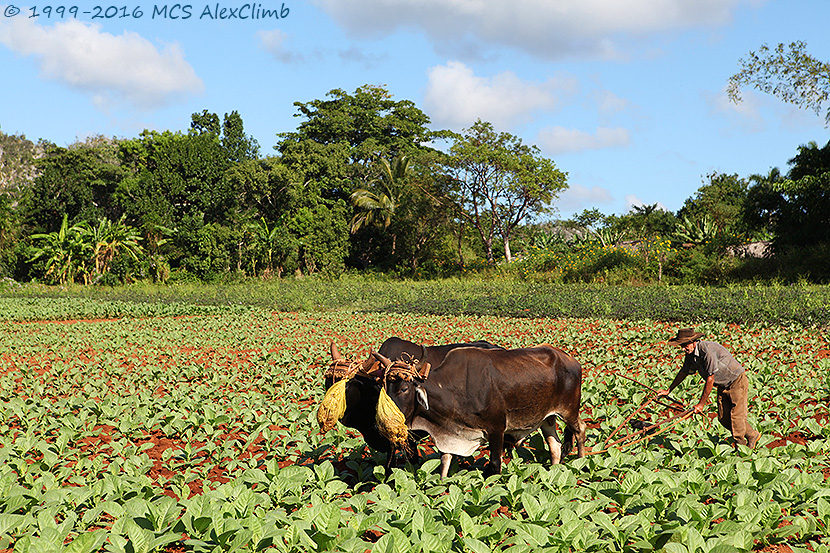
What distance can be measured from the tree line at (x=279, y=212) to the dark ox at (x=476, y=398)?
81.0ft

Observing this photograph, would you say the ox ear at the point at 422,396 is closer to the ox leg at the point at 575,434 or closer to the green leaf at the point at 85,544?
the ox leg at the point at 575,434

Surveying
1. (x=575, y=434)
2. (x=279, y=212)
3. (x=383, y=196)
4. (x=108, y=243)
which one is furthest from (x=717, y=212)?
(x=575, y=434)

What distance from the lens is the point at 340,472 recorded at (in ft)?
17.9

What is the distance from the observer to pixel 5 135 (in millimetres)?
59000

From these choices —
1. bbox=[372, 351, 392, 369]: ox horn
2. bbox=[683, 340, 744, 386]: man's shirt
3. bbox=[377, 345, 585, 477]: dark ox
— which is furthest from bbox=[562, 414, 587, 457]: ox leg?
bbox=[372, 351, 392, 369]: ox horn

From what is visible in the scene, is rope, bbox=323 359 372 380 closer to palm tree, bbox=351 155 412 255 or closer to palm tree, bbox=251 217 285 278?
palm tree, bbox=251 217 285 278

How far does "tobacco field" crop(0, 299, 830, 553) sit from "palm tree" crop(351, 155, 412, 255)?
82.9 feet

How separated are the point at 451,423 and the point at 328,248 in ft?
108

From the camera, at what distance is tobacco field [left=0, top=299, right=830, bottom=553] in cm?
367

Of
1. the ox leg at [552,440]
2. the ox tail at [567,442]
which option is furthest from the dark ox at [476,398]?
the ox tail at [567,442]

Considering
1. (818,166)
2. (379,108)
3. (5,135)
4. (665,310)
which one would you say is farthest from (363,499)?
(5,135)

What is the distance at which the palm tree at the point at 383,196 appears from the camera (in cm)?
3656

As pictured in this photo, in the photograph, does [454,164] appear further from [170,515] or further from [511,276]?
[170,515]

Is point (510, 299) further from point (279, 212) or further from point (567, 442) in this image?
point (279, 212)
